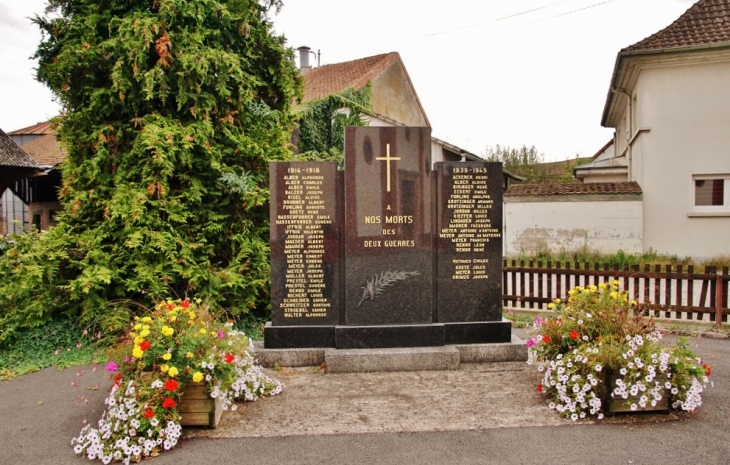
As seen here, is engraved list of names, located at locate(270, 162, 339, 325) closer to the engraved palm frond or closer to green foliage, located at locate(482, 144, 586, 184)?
the engraved palm frond

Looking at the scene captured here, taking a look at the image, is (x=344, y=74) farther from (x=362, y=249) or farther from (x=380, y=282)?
(x=380, y=282)

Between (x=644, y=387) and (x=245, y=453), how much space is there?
3.24 meters

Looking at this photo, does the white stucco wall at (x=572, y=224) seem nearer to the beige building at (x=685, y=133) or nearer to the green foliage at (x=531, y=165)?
the beige building at (x=685, y=133)

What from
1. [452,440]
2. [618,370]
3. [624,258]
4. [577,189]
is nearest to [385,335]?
[452,440]

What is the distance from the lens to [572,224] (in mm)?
16453

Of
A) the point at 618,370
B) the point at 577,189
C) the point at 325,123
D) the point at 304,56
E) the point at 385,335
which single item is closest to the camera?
the point at 618,370

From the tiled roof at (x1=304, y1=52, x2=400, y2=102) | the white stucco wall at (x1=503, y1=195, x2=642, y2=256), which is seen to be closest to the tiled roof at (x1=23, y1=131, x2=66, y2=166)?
the tiled roof at (x1=304, y1=52, x2=400, y2=102)

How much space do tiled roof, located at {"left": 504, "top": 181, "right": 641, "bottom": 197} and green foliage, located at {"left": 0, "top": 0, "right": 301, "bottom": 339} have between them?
1173cm

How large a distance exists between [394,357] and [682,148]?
13632 mm

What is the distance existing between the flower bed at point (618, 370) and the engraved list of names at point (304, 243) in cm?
258

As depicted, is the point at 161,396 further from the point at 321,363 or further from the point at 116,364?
the point at 321,363

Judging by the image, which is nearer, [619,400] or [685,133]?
[619,400]

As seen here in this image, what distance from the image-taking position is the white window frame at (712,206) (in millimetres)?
14766

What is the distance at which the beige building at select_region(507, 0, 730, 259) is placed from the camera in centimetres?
1472
